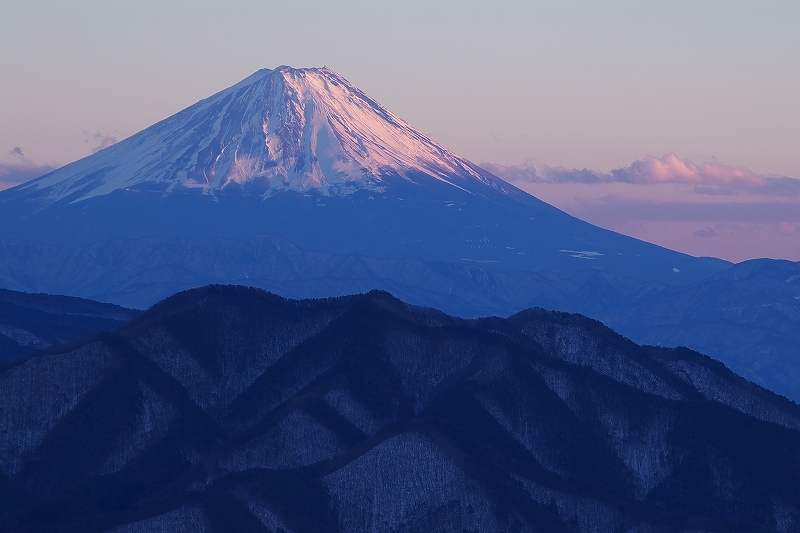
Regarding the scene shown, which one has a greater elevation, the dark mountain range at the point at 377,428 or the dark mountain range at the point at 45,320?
the dark mountain range at the point at 377,428

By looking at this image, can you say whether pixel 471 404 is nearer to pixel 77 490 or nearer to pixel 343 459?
pixel 343 459

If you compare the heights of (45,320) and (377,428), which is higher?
(377,428)

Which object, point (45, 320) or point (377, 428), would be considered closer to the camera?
point (377, 428)

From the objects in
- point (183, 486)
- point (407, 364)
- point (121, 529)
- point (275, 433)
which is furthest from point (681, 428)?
point (121, 529)

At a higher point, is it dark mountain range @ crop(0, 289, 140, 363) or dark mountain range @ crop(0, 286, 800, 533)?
dark mountain range @ crop(0, 286, 800, 533)

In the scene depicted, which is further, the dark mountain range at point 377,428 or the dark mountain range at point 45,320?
the dark mountain range at point 45,320
